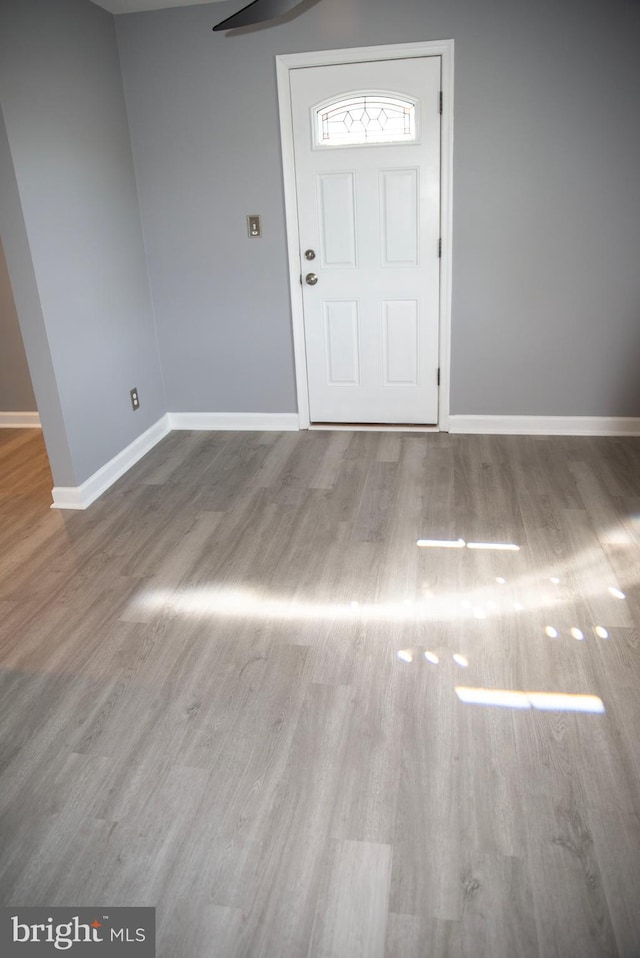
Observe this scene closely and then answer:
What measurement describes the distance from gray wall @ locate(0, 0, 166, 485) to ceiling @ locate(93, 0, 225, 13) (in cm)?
7

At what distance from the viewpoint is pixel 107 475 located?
148 inches

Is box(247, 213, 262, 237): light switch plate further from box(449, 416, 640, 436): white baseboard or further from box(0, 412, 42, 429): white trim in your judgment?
box(0, 412, 42, 429): white trim

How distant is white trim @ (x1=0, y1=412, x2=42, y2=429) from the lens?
4863 mm

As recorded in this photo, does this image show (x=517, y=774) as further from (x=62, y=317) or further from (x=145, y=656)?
(x=62, y=317)

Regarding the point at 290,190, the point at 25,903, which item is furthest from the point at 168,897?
the point at 290,190

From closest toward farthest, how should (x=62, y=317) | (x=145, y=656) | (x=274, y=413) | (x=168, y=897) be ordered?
(x=168, y=897)
(x=145, y=656)
(x=62, y=317)
(x=274, y=413)

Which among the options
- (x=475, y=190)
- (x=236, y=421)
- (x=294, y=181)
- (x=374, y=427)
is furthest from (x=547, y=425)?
(x=294, y=181)

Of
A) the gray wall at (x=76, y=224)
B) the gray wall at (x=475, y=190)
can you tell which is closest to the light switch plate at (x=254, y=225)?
the gray wall at (x=475, y=190)

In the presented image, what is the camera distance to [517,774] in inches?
70.9

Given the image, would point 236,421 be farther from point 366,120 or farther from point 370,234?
point 366,120

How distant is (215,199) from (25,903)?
11.8 feet

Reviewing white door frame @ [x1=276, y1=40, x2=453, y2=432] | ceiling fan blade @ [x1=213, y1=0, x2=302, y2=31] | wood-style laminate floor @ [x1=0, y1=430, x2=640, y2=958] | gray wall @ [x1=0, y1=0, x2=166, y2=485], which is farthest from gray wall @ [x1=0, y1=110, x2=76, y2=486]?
white door frame @ [x1=276, y1=40, x2=453, y2=432]

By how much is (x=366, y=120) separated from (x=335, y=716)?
3.21 metres

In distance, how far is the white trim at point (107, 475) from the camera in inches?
139
